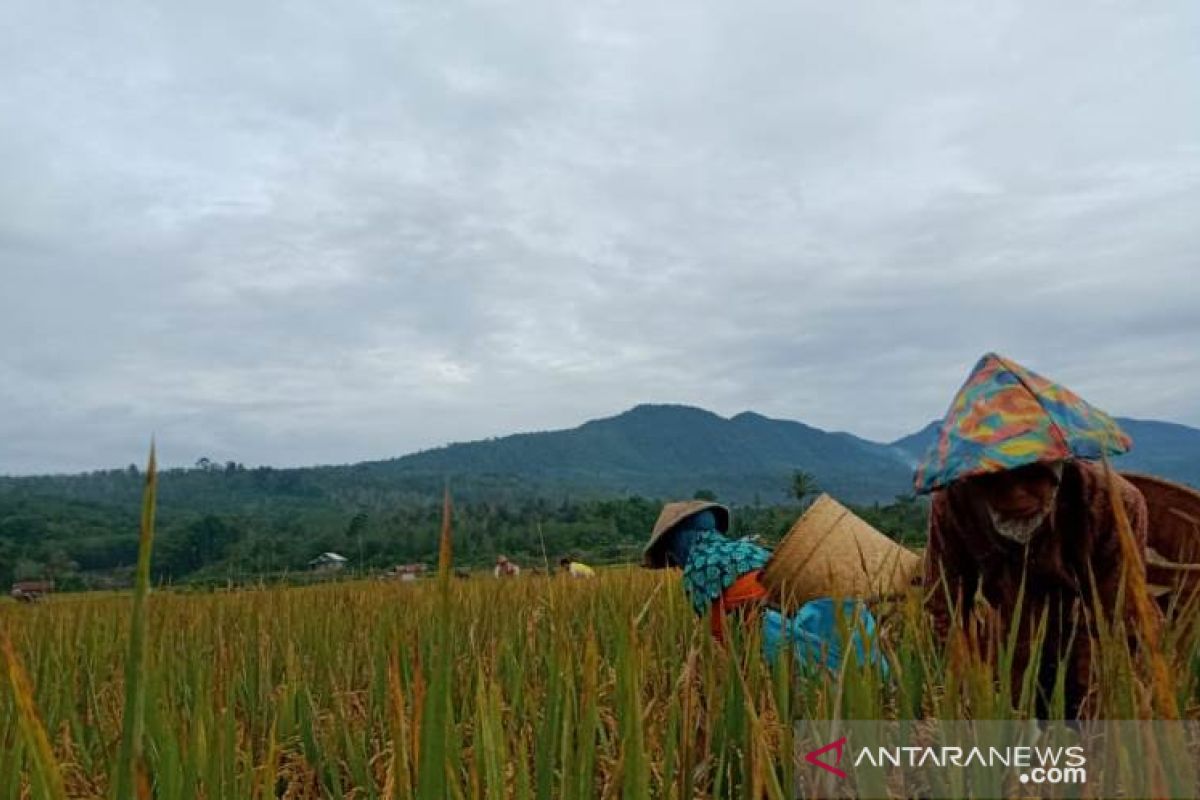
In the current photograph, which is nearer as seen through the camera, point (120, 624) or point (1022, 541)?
point (1022, 541)

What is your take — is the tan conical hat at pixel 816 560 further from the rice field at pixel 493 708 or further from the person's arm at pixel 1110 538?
the person's arm at pixel 1110 538

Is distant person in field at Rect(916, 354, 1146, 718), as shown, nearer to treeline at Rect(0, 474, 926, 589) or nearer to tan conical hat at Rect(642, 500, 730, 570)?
tan conical hat at Rect(642, 500, 730, 570)

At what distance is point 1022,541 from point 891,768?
3.78 ft

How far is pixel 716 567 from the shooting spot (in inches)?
140

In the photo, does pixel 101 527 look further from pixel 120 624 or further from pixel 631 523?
pixel 120 624

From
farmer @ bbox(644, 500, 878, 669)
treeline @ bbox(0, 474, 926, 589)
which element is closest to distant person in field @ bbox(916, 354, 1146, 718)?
farmer @ bbox(644, 500, 878, 669)

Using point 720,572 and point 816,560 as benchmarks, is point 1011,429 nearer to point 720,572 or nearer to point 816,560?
point 816,560

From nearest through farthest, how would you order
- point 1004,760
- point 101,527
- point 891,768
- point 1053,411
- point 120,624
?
point 1004,760, point 891,768, point 1053,411, point 120,624, point 101,527

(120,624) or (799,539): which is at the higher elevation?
(799,539)

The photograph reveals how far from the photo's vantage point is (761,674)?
2.06 m

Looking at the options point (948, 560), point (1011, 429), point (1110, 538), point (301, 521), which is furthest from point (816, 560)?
point (301, 521)

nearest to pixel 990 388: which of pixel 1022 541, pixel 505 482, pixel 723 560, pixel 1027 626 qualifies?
pixel 1022 541

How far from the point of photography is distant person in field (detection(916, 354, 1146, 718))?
2.18m

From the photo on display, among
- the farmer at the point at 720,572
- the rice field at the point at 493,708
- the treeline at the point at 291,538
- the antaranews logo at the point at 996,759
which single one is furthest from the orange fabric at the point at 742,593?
the treeline at the point at 291,538
